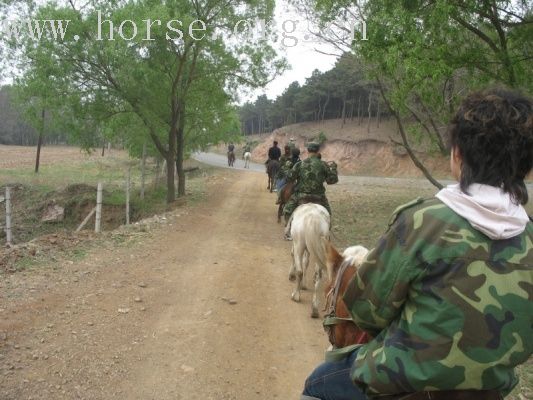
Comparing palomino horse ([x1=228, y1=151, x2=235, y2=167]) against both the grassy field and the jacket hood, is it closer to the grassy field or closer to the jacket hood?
the grassy field

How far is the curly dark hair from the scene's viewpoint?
1564mm

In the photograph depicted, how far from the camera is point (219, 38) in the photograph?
15.0m

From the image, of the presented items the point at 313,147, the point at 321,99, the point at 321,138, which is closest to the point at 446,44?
the point at 313,147

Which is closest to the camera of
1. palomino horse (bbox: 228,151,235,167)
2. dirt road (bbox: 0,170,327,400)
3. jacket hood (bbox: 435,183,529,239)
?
jacket hood (bbox: 435,183,529,239)

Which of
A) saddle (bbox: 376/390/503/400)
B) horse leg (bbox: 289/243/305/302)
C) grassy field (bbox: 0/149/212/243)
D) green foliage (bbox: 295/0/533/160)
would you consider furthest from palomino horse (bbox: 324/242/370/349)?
grassy field (bbox: 0/149/212/243)

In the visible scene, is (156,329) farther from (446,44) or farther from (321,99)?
(321,99)

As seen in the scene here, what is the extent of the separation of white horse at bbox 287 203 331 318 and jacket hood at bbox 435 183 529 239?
179 inches

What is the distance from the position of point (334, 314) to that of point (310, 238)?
368 cm

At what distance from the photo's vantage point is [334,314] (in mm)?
2611

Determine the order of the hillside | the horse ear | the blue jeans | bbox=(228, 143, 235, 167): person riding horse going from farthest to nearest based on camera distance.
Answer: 1. the hillside
2. bbox=(228, 143, 235, 167): person riding horse
3. the horse ear
4. the blue jeans

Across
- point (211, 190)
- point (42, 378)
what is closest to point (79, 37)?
point (211, 190)

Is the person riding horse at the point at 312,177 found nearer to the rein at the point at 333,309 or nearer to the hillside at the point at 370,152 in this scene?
the rein at the point at 333,309

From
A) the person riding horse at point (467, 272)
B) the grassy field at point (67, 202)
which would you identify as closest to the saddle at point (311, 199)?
the person riding horse at point (467, 272)

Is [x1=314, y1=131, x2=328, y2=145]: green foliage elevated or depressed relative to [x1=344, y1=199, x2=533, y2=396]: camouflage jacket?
elevated
